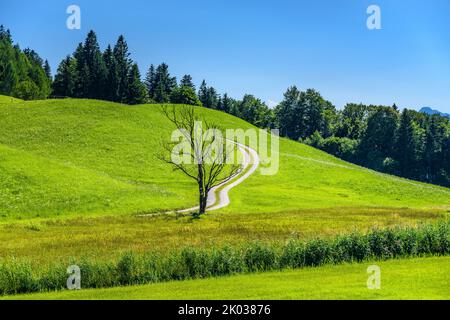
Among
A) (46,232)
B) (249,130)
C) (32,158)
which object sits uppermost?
(249,130)

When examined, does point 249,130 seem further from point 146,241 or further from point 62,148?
point 146,241

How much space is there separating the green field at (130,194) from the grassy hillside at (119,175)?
22 cm

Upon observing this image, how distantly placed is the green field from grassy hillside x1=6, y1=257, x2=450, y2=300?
11477 millimetres

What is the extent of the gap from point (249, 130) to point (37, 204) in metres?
95.5

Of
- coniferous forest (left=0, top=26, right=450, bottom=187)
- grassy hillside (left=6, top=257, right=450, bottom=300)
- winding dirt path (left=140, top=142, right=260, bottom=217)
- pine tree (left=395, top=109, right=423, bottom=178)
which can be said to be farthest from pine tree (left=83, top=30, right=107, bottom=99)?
grassy hillside (left=6, top=257, right=450, bottom=300)

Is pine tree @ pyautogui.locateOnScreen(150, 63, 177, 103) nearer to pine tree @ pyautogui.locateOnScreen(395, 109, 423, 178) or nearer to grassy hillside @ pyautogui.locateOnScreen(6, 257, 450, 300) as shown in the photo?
pine tree @ pyautogui.locateOnScreen(395, 109, 423, 178)

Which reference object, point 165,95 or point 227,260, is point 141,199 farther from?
point 165,95

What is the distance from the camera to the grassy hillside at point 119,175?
62.7 m

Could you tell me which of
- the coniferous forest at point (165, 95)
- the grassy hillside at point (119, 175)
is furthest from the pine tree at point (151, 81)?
the grassy hillside at point (119, 175)

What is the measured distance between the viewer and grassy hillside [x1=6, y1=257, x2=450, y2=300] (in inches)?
668

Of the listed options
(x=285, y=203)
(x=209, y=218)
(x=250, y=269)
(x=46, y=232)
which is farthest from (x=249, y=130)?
(x=250, y=269)

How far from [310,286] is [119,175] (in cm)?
7292

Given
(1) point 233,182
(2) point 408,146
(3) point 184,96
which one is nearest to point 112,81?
(3) point 184,96

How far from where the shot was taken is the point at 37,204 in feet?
192
